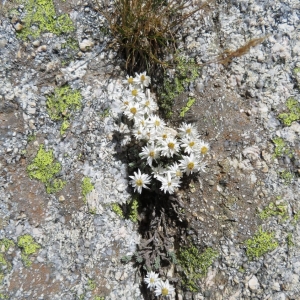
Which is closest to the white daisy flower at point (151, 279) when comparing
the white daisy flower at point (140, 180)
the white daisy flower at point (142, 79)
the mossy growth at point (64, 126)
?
the white daisy flower at point (140, 180)

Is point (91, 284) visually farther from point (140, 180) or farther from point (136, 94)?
point (136, 94)

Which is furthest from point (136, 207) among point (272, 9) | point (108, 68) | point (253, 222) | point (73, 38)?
point (272, 9)

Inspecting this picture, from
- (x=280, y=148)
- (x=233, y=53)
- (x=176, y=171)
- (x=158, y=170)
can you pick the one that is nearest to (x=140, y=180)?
(x=158, y=170)

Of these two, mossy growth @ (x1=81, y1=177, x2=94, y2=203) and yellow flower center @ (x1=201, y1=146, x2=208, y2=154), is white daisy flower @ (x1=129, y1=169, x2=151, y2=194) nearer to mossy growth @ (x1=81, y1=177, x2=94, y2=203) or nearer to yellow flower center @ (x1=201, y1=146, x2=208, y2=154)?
mossy growth @ (x1=81, y1=177, x2=94, y2=203)

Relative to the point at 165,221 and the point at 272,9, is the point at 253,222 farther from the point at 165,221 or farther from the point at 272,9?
the point at 272,9

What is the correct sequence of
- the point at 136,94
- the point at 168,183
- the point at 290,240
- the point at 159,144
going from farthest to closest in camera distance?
the point at 136,94, the point at 159,144, the point at 168,183, the point at 290,240

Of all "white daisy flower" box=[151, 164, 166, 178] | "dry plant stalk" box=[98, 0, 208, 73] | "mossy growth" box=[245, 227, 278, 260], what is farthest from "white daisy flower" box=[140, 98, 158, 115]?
"mossy growth" box=[245, 227, 278, 260]

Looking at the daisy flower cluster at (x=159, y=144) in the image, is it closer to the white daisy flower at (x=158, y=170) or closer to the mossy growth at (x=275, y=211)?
the white daisy flower at (x=158, y=170)
